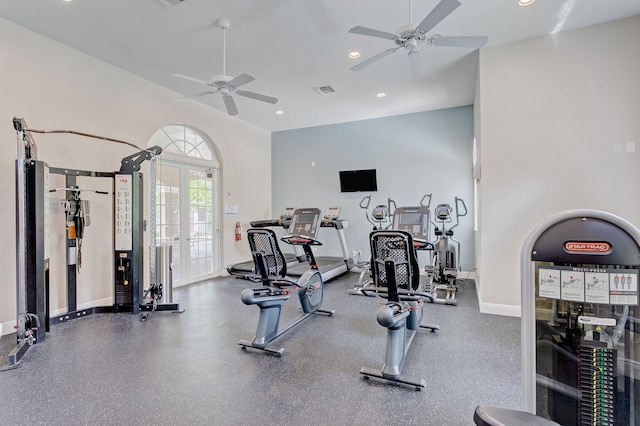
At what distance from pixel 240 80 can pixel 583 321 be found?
3.71m

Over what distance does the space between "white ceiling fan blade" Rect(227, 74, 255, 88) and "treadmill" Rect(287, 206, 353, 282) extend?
285cm

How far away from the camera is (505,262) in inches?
162

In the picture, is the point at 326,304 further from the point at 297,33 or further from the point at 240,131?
the point at 240,131

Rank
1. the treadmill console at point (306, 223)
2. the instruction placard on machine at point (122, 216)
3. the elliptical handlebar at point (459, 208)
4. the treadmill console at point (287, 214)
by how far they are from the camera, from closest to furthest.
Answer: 1. the instruction placard on machine at point (122, 216)
2. the treadmill console at point (306, 223)
3. the elliptical handlebar at point (459, 208)
4. the treadmill console at point (287, 214)

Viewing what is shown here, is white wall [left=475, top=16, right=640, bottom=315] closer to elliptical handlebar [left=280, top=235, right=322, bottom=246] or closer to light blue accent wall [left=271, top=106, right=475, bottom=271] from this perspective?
elliptical handlebar [left=280, top=235, right=322, bottom=246]

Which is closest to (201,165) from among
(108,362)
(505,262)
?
(108,362)

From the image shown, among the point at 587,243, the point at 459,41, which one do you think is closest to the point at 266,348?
the point at 587,243

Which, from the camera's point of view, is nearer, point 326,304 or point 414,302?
point 414,302

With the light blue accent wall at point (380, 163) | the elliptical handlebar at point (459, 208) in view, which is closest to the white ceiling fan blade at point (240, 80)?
the light blue accent wall at point (380, 163)

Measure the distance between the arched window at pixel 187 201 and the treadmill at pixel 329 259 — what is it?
1.80 m

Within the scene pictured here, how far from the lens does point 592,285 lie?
1306mm

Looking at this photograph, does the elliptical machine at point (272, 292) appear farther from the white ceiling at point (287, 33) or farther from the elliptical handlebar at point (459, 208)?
the elliptical handlebar at point (459, 208)

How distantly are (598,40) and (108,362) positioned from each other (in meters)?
6.32

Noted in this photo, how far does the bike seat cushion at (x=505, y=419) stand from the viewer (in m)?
1.08
